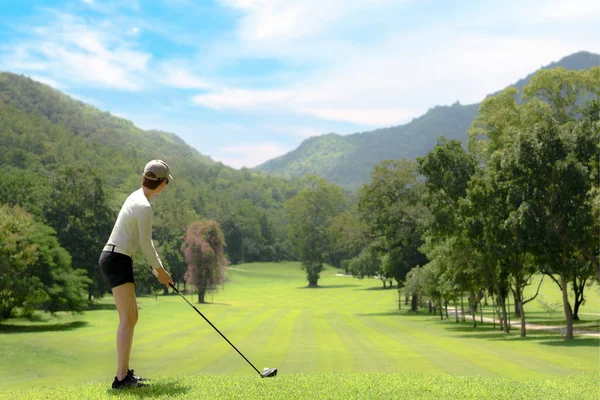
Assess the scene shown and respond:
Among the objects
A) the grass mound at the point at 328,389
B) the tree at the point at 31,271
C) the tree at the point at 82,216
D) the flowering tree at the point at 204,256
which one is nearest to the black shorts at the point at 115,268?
the grass mound at the point at 328,389

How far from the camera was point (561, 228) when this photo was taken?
3278 cm

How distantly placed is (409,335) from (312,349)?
11.3 meters

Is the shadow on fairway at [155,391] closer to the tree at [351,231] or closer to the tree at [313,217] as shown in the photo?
the tree at [351,231]

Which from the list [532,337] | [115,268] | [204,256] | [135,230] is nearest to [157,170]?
[135,230]

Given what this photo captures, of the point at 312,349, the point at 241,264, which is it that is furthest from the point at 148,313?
the point at 241,264

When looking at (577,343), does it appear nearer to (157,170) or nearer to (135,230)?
(157,170)

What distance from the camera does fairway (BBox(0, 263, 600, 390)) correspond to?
2323cm

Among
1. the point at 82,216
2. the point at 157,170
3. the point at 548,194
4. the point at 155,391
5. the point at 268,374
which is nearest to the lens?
the point at 155,391

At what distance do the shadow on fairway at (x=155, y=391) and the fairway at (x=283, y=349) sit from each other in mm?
2694

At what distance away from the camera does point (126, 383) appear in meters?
8.61

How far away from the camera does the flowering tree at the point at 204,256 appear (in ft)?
270

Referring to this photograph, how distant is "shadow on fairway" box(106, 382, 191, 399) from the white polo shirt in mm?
1608

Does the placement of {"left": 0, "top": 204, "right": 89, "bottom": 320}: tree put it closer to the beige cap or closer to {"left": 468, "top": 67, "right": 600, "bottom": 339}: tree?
{"left": 468, "top": 67, "right": 600, "bottom": 339}: tree

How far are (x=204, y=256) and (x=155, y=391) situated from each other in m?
75.0
